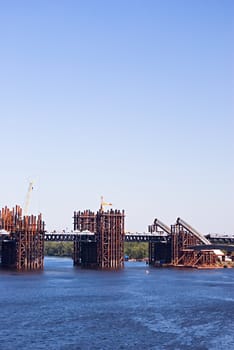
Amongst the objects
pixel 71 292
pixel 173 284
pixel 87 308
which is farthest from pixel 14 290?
pixel 173 284

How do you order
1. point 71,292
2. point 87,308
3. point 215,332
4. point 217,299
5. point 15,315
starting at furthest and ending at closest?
1. point 71,292
2. point 217,299
3. point 87,308
4. point 15,315
5. point 215,332

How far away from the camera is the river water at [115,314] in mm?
83188

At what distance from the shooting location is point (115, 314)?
345ft

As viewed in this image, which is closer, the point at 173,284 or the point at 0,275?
the point at 173,284

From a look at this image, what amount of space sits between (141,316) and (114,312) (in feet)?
20.3

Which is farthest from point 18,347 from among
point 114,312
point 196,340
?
point 114,312

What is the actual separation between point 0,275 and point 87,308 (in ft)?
239

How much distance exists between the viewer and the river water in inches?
3275

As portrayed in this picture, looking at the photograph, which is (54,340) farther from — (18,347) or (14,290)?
(14,290)

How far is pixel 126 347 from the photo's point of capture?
8031 cm

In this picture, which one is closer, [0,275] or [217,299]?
[217,299]

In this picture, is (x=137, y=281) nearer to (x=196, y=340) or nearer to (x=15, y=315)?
(x=15, y=315)

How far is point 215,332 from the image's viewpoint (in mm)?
89688

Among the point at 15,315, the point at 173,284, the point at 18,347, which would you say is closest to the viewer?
the point at 18,347
